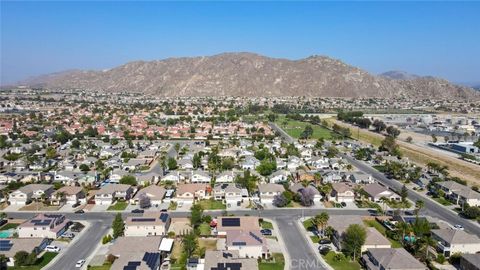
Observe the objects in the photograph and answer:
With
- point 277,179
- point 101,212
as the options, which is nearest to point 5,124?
point 101,212

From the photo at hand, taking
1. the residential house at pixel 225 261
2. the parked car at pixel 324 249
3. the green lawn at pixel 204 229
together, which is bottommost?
the green lawn at pixel 204 229

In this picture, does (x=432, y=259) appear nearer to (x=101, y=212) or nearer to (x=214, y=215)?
(x=214, y=215)

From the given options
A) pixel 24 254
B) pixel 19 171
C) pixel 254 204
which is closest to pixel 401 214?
pixel 254 204

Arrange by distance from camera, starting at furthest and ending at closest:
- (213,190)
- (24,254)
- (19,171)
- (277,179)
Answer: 1. (19,171)
2. (277,179)
3. (213,190)
4. (24,254)

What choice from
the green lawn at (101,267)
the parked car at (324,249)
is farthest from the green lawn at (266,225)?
the green lawn at (101,267)

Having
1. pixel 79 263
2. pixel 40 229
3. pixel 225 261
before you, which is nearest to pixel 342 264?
pixel 225 261

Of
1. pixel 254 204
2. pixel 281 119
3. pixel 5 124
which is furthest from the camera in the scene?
pixel 281 119

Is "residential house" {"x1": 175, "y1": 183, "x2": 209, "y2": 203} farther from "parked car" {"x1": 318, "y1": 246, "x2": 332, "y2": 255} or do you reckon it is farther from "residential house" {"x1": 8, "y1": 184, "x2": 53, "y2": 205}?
"parked car" {"x1": 318, "y1": 246, "x2": 332, "y2": 255}

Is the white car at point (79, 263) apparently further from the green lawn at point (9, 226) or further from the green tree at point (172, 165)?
the green tree at point (172, 165)

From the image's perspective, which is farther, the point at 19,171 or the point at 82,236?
the point at 19,171
